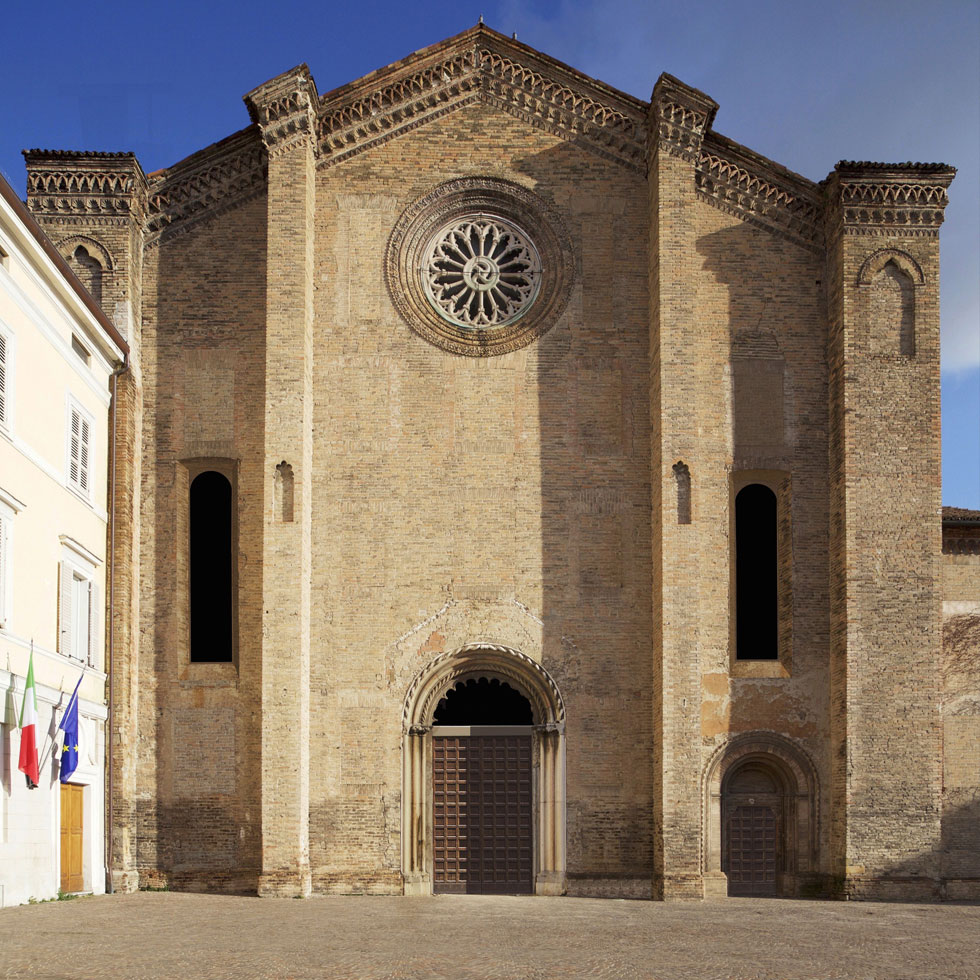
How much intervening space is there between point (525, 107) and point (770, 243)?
4309 millimetres

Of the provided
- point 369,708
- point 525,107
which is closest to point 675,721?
point 369,708

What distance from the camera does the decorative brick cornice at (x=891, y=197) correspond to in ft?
68.3

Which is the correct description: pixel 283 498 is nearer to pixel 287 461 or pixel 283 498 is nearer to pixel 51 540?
pixel 287 461

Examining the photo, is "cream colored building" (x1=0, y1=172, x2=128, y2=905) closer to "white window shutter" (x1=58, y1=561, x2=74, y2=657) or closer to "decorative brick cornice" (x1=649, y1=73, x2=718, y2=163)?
"white window shutter" (x1=58, y1=561, x2=74, y2=657)

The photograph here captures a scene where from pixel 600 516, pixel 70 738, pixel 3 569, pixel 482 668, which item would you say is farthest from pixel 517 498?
pixel 3 569

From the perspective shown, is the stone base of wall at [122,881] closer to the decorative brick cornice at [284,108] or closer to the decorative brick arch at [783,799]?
the decorative brick arch at [783,799]

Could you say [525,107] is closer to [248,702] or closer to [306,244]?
[306,244]

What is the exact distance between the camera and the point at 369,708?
20141 mm

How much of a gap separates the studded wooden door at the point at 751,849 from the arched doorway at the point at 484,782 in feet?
8.25

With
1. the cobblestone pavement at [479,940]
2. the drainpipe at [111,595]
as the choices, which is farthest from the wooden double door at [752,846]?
the drainpipe at [111,595]

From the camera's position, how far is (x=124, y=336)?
67.4 feet

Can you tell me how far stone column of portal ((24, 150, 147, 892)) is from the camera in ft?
65.6

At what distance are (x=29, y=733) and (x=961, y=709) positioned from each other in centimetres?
1321

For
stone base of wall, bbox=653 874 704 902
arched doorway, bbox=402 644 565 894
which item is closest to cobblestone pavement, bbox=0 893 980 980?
stone base of wall, bbox=653 874 704 902
